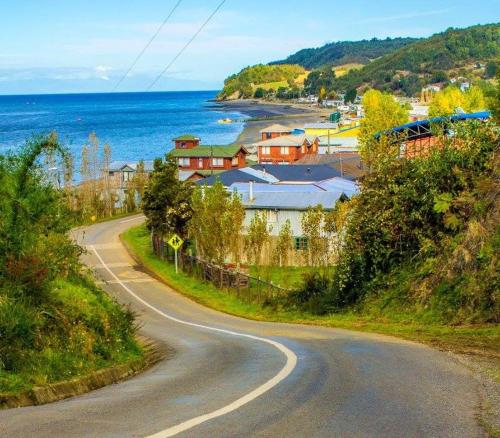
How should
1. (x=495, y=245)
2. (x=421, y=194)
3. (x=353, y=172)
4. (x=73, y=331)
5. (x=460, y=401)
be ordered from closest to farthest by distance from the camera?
(x=460, y=401) < (x=73, y=331) < (x=495, y=245) < (x=421, y=194) < (x=353, y=172)

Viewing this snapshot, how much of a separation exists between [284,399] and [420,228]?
1791 centimetres

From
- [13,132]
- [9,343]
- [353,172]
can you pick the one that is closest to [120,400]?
[9,343]

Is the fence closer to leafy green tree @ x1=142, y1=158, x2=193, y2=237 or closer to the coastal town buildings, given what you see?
leafy green tree @ x1=142, y1=158, x2=193, y2=237

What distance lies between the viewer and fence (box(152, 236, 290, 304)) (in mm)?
34041

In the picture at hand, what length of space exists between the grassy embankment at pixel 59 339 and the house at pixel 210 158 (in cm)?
7944

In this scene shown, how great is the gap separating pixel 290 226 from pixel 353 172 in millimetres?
28359

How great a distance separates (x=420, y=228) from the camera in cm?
2658

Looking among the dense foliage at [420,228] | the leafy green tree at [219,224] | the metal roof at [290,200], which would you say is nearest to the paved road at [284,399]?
the dense foliage at [420,228]

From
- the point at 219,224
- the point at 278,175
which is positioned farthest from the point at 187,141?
the point at 219,224

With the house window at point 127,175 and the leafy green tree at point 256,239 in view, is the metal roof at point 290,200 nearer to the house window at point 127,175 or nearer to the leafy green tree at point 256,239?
the leafy green tree at point 256,239

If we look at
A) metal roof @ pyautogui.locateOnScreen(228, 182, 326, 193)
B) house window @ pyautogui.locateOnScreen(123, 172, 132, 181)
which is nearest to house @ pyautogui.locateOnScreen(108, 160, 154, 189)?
house window @ pyautogui.locateOnScreen(123, 172, 132, 181)

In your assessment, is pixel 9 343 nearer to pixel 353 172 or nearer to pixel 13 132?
pixel 353 172

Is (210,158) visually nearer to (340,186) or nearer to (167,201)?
(340,186)

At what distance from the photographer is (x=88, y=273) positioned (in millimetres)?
22297
